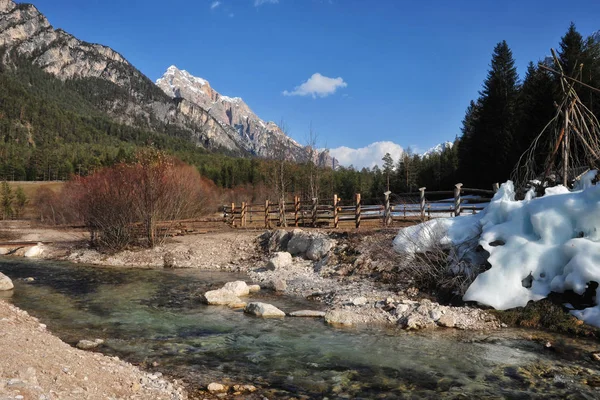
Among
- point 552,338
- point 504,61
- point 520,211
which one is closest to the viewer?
point 552,338

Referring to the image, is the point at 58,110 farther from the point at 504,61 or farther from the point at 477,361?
the point at 477,361

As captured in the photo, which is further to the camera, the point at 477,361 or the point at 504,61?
the point at 504,61

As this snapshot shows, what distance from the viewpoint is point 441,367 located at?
706 cm

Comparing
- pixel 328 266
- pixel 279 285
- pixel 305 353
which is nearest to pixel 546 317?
pixel 305 353

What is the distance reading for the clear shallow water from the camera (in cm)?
630

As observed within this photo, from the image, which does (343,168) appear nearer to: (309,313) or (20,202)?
(20,202)

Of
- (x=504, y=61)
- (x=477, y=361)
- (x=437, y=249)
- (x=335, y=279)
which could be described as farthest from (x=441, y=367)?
(x=504, y=61)

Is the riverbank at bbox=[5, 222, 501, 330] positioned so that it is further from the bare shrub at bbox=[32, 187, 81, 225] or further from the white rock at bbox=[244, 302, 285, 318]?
the bare shrub at bbox=[32, 187, 81, 225]

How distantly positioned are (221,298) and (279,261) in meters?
5.63

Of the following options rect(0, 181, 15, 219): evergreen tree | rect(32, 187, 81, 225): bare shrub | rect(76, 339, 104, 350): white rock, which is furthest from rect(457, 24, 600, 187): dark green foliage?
rect(0, 181, 15, 219): evergreen tree

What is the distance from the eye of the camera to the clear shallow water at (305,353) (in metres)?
6.30

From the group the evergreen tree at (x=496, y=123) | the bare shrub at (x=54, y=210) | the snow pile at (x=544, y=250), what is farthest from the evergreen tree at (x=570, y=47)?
the bare shrub at (x=54, y=210)

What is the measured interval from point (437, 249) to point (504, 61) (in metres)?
42.8

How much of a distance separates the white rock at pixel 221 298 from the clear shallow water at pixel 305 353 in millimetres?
363
